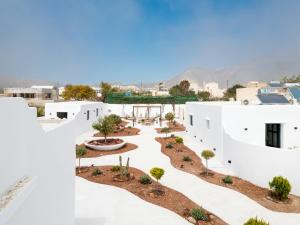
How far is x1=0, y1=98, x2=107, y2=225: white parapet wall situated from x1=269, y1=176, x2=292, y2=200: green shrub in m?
8.42

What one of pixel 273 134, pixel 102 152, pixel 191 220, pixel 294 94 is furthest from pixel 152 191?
pixel 294 94

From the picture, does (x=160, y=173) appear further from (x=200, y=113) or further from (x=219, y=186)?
(x=200, y=113)

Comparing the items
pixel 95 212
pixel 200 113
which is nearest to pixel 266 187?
pixel 95 212

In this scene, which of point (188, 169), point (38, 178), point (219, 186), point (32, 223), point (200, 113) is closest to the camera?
point (32, 223)

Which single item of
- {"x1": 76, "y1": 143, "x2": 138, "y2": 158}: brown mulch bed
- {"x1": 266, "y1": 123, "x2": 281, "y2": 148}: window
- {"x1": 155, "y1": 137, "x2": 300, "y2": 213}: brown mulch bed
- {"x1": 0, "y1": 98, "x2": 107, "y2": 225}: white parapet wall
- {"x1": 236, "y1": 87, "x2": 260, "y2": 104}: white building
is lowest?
{"x1": 155, "y1": 137, "x2": 300, "y2": 213}: brown mulch bed

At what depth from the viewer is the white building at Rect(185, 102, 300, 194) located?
11.9m

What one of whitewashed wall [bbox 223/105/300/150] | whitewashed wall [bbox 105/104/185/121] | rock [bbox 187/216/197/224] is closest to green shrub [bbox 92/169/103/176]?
rock [bbox 187/216/197/224]

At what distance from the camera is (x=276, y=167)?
11.2 m

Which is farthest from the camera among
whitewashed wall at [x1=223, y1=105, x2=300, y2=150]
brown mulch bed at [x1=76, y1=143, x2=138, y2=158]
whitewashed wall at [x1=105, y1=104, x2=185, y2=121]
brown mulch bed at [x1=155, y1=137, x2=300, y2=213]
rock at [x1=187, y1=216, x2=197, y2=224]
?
whitewashed wall at [x1=105, y1=104, x2=185, y2=121]

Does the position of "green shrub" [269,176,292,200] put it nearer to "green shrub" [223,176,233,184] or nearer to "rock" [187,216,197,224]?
"green shrub" [223,176,233,184]

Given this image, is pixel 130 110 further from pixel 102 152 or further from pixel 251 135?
pixel 251 135

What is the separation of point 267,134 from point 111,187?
37.1 ft

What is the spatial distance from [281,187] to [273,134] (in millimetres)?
7462

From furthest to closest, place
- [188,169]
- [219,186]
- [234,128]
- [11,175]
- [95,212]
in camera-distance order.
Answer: [234,128], [188,169], [219,186], [95,212], [11,175]
